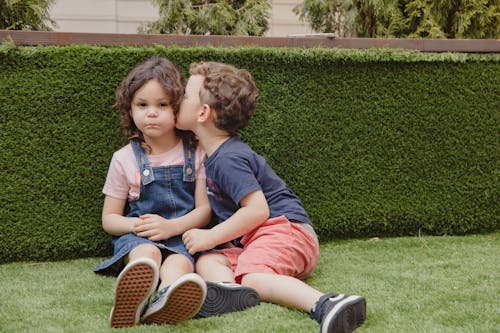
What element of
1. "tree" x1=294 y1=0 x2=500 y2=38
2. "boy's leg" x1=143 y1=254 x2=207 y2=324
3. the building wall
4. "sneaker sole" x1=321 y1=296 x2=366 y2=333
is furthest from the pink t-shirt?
the building wall

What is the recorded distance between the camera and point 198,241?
9.37ft

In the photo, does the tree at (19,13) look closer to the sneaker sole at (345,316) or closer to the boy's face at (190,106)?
the boy's face at (190,106)

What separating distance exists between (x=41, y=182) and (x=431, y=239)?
2.41 m

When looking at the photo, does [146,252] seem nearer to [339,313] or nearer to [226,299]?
[226,299]

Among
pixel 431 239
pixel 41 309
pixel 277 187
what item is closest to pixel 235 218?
pixel 277 187

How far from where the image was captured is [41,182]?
133 inches

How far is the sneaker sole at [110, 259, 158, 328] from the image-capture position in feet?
7.24

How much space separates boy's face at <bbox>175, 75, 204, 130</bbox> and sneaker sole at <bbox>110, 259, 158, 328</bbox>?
1.04m

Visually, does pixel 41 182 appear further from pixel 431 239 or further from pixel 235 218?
pixel 431 239

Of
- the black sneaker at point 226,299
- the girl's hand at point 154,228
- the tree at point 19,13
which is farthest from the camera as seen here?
the tree at point 19,13

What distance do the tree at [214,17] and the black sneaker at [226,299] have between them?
→ 2892mm

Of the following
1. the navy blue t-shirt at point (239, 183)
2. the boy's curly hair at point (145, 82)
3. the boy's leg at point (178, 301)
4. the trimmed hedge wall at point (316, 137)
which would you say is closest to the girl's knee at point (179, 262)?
the navy blue t-shirt at point (239, 183)

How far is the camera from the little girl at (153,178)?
3000mm

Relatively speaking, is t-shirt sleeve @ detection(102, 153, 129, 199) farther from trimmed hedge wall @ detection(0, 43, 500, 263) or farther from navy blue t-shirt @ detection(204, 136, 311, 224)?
navy blue t-shirt @ detection(204, 136, 311, 224)
